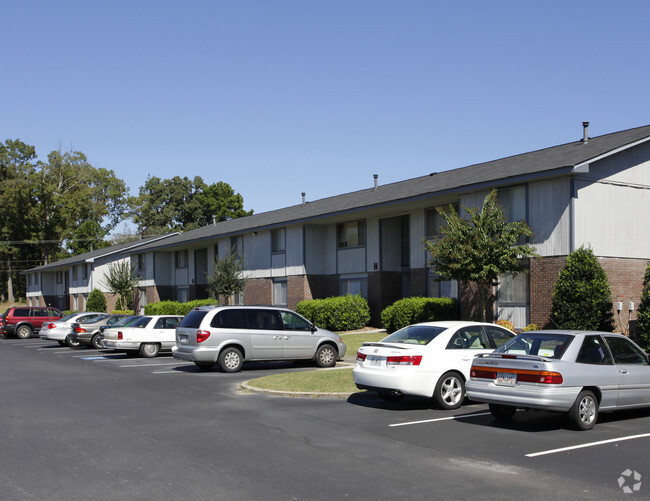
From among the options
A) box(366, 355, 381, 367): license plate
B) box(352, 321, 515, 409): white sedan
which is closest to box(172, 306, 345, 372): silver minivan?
box(352, 321, 515, 409): white sedan

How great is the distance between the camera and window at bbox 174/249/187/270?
50734mm

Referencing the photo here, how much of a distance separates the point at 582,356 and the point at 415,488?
4439 millimetres

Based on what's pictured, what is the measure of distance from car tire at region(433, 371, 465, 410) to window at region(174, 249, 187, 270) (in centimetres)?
4046

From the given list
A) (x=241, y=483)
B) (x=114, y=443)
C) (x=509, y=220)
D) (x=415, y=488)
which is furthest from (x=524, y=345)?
(x=509, y=220)

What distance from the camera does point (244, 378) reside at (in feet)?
55.5

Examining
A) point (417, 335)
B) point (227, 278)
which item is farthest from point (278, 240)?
point (417, 335)

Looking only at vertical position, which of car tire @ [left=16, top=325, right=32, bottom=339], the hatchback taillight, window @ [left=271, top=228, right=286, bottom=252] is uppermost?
window @ [left=271, top=228, right=286, bottom=252]

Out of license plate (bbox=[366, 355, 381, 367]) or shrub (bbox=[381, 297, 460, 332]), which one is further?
shrub (bbox=[381, 297, 460, 332])

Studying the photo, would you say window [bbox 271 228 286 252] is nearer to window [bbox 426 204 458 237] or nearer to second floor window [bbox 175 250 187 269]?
window [bbox 426 204 458 237]

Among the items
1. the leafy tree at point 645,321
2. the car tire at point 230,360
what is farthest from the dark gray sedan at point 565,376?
the leafy tree at point 645,321

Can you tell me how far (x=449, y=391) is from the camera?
12.0 metres

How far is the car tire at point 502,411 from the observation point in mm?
10930

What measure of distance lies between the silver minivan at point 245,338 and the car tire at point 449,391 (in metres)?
7.31

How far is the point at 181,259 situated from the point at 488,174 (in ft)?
101
